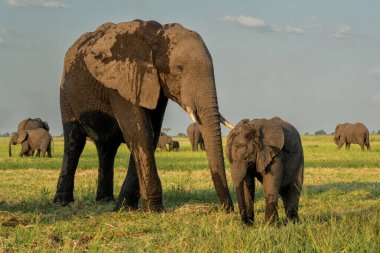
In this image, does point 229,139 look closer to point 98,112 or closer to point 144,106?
point 144,106

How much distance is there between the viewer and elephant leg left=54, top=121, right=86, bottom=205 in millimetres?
12688

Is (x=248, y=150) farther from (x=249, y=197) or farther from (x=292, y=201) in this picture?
(x=292, y=201)

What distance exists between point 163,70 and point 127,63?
0.73 metres

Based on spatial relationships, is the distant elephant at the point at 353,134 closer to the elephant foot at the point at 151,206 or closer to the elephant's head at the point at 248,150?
the elephant foot at the point at 151,206

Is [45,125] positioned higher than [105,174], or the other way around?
[45,125]

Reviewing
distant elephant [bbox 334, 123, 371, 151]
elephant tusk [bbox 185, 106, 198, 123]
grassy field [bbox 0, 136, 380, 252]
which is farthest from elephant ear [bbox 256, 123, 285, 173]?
distant elephant [bbox 334, 123, 371, 151]

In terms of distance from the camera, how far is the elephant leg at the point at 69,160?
12.7 m

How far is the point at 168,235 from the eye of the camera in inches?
328

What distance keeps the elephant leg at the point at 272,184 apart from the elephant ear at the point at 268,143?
0.11 metres

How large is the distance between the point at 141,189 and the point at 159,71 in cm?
178

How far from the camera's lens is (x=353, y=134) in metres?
48.8

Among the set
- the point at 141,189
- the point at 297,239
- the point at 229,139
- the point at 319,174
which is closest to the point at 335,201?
the point at 141,189

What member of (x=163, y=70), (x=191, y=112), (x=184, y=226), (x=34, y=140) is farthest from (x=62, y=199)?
(x=34, y=140)

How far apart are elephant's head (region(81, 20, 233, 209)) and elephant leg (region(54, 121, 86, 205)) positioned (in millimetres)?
1497
